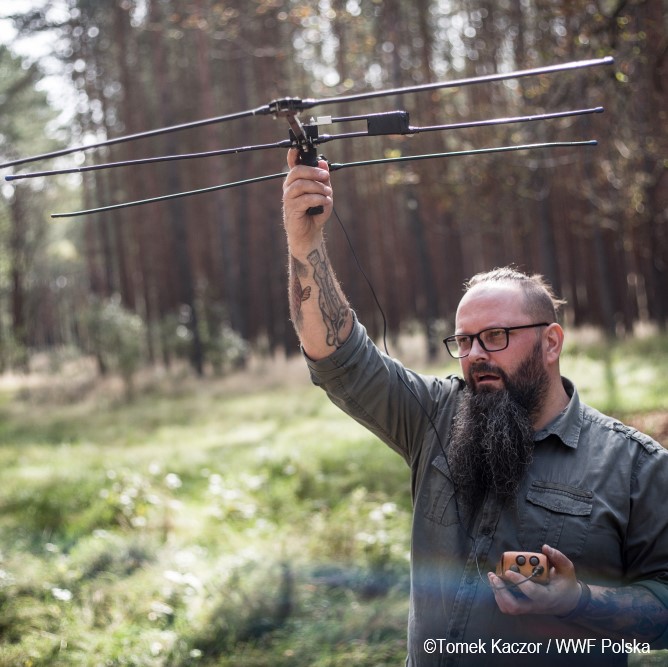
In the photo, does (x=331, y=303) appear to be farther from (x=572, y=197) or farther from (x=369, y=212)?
(x=369, y=212)

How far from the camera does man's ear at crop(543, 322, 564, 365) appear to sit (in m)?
2.65

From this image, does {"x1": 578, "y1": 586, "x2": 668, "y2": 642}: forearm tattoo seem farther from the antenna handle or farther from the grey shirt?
the antenna handle

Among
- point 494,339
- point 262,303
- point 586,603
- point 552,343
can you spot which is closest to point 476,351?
point 494,339

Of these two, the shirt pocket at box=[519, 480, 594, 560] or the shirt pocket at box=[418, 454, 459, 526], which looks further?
the shirt pocket at box=[418, 454, 459, 526]

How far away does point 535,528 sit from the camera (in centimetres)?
238

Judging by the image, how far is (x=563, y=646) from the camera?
7.50ft

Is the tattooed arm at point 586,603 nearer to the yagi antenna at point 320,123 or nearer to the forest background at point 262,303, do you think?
the yagi antenna at point 320,123

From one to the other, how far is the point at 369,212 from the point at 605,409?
17.3m

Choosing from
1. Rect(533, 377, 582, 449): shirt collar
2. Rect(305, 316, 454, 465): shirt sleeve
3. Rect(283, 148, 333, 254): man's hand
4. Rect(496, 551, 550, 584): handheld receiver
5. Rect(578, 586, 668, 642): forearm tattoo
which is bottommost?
Rect(578, 586, 668, 642): forearm tattoo

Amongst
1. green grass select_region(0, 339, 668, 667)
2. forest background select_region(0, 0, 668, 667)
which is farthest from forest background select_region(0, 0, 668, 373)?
green grass select_region(0, 339, 668, 667)

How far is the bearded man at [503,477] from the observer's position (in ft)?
7.49

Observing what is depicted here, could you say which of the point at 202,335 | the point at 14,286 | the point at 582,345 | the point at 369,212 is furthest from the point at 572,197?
the point at 14,286

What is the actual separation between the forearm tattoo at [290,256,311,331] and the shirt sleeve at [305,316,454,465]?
16cm

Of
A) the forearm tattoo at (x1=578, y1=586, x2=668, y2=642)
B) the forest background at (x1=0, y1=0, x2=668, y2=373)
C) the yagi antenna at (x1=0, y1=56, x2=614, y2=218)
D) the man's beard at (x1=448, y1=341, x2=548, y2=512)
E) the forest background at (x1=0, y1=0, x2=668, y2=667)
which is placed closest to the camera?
the yagi antenna at (x1=0, y1=56, x2=614, y2=218)
